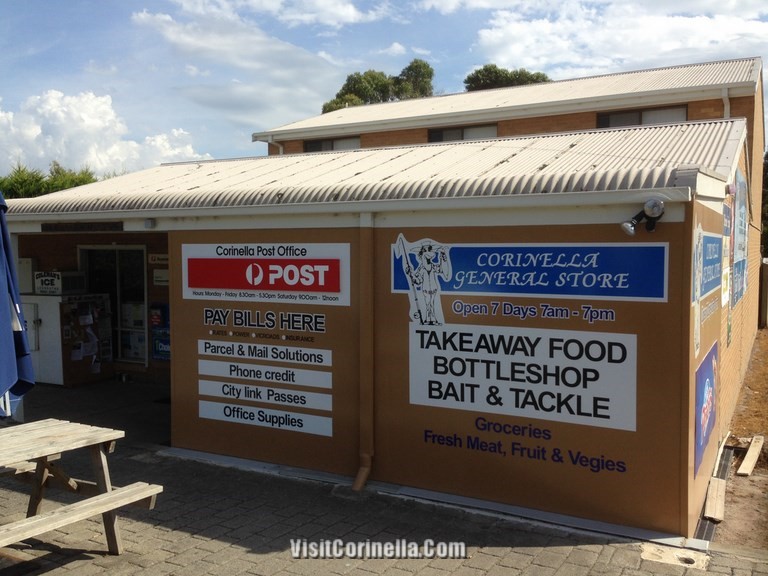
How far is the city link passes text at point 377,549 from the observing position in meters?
5.09

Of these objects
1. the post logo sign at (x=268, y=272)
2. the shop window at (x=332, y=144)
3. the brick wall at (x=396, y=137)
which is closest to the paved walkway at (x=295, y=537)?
the post logo sign at (x=268, y=272)

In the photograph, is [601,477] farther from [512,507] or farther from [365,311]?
[365,311]

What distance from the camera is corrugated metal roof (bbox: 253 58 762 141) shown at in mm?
15719

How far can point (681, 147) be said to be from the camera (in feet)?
22.6

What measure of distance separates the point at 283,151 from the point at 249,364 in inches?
578

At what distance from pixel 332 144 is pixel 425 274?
14.8 metres

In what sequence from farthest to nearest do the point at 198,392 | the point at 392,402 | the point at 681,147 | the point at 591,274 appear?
the point at 198,392, the point at 681,147, the point at 392,402, the point at 591,274

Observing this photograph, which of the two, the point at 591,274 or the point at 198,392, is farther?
the point at 198,392

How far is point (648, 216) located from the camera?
16.8ft

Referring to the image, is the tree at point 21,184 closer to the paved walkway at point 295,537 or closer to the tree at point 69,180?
the tree at point 69,180

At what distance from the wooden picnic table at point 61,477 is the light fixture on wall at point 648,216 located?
3.94 meters

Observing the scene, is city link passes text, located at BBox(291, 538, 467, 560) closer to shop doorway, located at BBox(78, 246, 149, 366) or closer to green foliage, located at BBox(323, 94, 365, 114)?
shop doorway, located at BBox(78, 246, 149, 366)

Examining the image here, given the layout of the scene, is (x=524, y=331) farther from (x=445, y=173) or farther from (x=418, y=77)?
(x=418, y=77)

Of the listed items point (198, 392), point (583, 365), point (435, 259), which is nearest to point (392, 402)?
point (435, 259)
